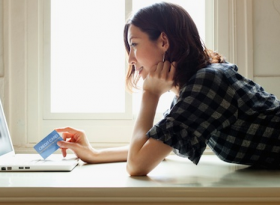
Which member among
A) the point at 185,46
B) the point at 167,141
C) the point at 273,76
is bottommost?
the point at 167,141

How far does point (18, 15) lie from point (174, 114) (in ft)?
3.60

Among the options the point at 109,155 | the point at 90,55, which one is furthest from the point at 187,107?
the point at 90,55

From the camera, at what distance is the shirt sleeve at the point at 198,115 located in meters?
1.02

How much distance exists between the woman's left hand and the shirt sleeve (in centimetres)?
13

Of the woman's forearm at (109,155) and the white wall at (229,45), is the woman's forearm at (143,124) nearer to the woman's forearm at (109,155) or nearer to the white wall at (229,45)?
the woman's forearm at (109,155)

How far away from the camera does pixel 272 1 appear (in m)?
1.77

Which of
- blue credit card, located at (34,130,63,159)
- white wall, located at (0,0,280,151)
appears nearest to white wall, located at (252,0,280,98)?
white wall, located at (0,0,280,151)

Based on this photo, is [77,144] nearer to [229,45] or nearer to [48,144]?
[48,144]

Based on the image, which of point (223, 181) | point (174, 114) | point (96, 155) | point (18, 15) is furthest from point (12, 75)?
point (223, 181)

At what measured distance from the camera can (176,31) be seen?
124 cm

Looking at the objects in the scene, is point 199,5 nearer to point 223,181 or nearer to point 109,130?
point 109,130

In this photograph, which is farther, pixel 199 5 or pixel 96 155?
pixel 199 5

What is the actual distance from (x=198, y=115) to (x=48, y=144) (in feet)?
1.76

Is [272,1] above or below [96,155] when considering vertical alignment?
above
